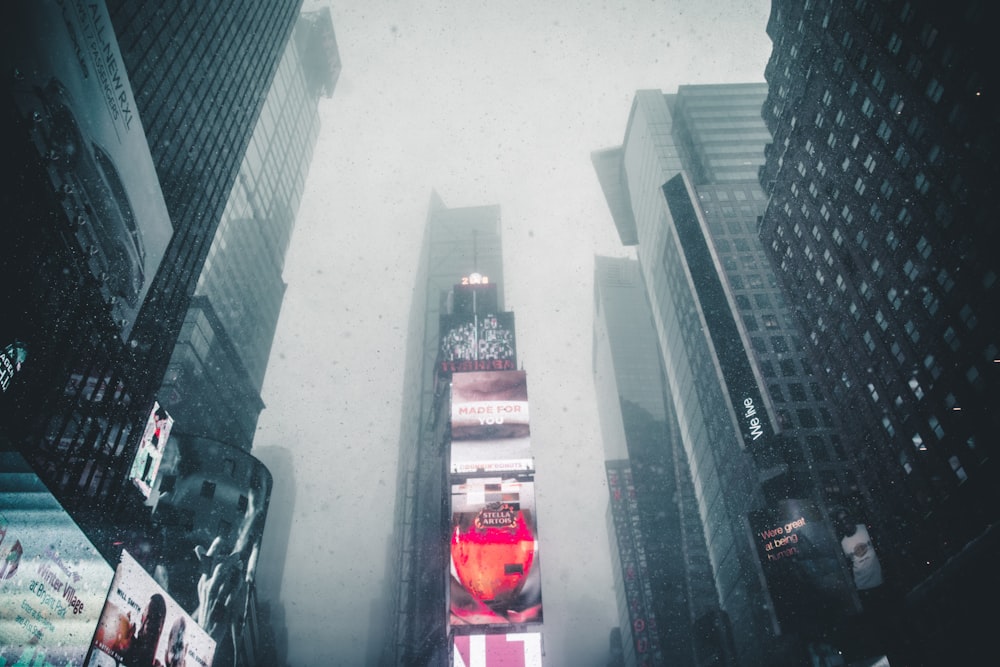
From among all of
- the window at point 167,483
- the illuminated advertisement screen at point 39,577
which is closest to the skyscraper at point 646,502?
the window at point 167,483

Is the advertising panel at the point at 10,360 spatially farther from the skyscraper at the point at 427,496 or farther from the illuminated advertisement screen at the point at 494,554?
the skyscraper at the point at 427,496

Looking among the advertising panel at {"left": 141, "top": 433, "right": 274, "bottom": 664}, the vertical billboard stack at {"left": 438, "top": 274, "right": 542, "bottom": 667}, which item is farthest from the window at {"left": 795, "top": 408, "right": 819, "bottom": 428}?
the advertising panel at {"left": 141, "top": 433, "right": 274, "bottom": 664}

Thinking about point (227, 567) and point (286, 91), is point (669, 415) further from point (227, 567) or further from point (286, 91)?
point (227, 567)

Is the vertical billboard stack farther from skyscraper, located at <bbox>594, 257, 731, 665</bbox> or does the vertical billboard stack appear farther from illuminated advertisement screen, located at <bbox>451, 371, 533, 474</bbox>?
skyscraper, located at <bbox>594, 257, 731, 665</bbox>

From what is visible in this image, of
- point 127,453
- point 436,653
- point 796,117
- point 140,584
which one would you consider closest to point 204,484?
point 127,453

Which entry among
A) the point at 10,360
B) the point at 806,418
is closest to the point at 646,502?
the point at 806,418

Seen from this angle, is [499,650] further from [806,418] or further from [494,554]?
[806,418]

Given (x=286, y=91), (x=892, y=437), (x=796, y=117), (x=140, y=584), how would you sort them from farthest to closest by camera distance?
(x=286, y=91)
(x=796, y=117)
(x=892, y=437)
(x=140, y=584)
